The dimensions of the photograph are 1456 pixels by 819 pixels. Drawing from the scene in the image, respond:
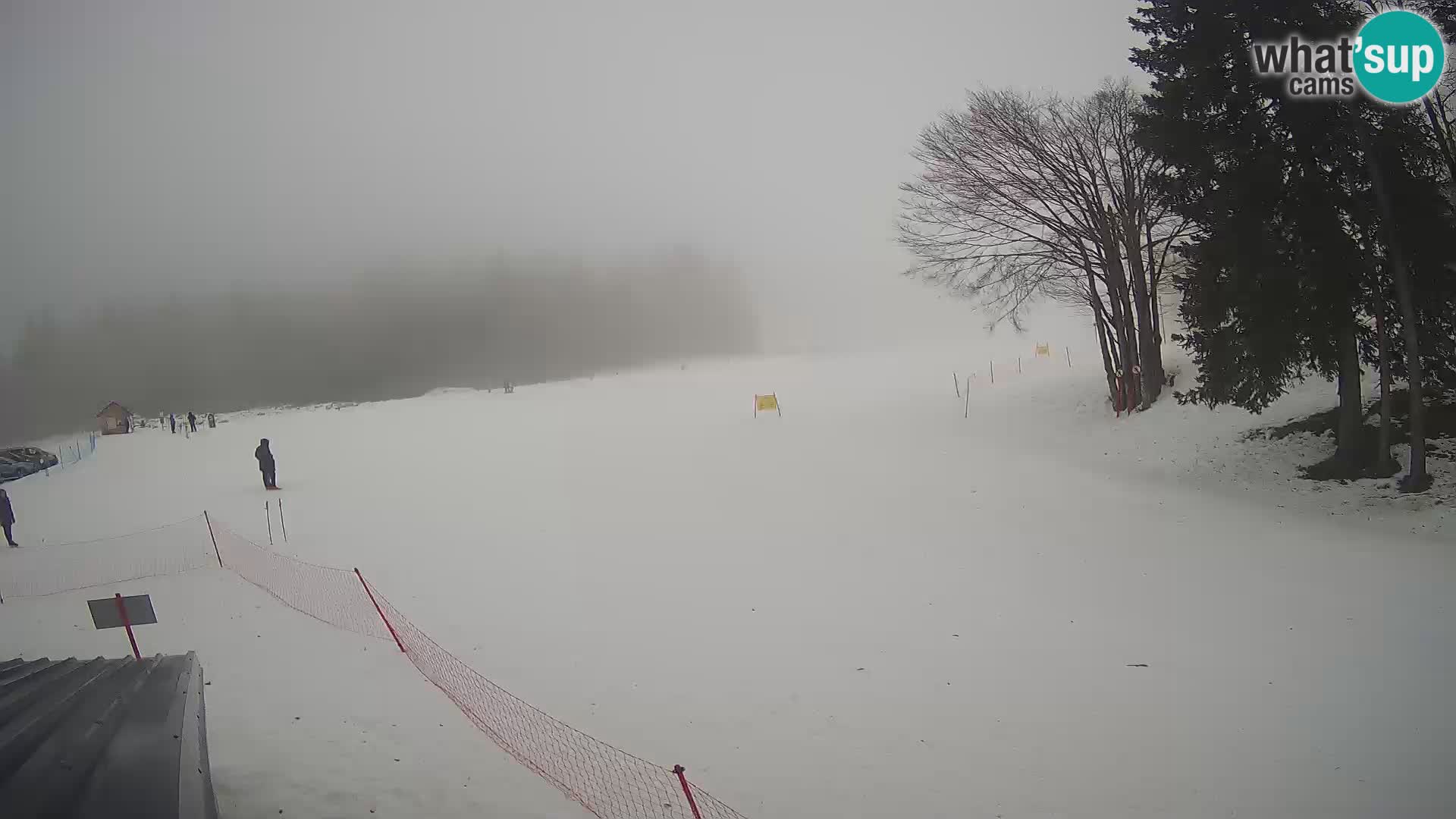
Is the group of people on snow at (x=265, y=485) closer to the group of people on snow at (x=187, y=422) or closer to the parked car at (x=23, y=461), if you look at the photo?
the parked car at (x=23, y=461)

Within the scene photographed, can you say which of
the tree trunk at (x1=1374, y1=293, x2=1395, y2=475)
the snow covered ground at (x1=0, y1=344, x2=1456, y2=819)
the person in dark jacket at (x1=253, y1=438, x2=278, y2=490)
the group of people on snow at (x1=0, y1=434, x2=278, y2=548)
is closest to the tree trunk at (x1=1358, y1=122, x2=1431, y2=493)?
the tree trunk at (x1=1374, y1=293, x2=1395, y2=475)

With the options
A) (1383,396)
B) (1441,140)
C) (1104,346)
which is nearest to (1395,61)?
(1441,140)

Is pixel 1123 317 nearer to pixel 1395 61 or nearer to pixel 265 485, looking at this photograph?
pixel 1395 61

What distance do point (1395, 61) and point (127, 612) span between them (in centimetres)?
2057

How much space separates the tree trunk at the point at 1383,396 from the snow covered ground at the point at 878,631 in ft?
2.30

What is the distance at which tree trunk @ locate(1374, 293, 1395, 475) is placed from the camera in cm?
1269

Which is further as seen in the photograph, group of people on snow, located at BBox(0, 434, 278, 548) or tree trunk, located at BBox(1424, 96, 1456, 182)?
group of people on snow, located at BBox(0, 434, 278, 548)

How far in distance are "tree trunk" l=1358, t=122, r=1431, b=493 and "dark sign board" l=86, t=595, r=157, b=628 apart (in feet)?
60.2

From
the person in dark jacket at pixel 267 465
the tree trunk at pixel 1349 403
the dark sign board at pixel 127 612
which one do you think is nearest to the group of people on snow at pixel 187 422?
the person in dark jacket at pixel 267 465

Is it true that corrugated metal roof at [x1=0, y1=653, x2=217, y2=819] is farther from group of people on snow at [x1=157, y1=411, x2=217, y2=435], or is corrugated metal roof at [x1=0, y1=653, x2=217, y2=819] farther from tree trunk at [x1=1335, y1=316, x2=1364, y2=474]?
group of people on snow at [x1=157, y1=411, x2=217, y2=435]

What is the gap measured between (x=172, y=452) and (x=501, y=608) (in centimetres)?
3230

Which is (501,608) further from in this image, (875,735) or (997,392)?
(997,392)

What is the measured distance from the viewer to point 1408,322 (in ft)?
39.2

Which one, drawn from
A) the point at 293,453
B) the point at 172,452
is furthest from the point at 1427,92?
the point at 172,452
